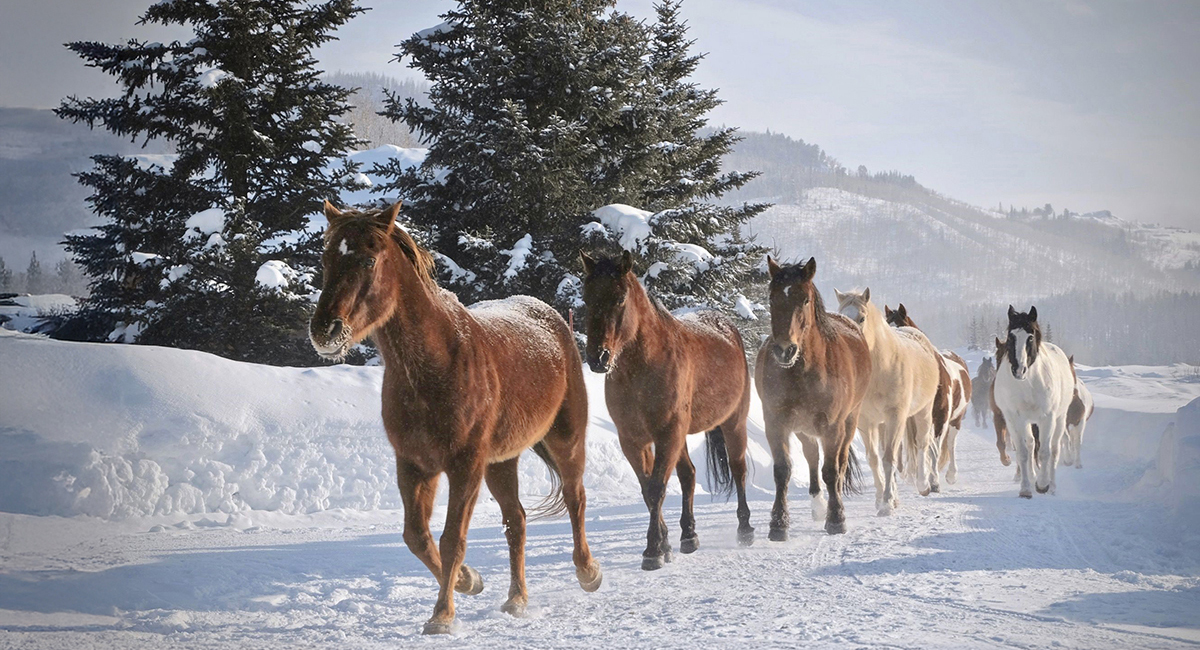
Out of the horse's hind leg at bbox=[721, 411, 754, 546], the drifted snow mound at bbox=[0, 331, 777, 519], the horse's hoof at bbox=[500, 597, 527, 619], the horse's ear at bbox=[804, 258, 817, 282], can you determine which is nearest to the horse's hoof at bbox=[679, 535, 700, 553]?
the horse's hind leg at bbox=[721, 411, 754, 546]

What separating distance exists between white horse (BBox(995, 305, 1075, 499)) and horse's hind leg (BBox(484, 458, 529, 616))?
781 cm

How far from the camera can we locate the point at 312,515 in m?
7.77

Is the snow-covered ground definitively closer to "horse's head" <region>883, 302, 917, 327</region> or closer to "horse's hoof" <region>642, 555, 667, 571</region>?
"horse's hoof" <region>642, 555, 667, 571</region>

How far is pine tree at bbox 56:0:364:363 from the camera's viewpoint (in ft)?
40.0

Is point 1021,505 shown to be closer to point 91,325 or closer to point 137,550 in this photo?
point 137,550

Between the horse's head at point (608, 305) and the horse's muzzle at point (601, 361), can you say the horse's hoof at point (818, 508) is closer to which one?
the horse's head at point (608, 305)

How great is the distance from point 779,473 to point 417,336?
4.55m

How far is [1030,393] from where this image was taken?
10547 mm

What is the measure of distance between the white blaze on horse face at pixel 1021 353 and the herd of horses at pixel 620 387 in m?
0.02

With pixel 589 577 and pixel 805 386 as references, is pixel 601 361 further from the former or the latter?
pixel 805 386

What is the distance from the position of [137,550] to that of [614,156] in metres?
11.0

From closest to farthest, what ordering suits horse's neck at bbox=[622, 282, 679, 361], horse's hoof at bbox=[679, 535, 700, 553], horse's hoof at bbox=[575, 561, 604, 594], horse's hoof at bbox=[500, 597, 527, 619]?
1. horse's hoof at bbox=[500, 597, 527, 619]
2. horse's hoof at bbox=[575, 561, 604, 594]
3. horse's neck at bbox=[622, 282, 679, 361]
4. horse's hoof at bbox=[679, 535, 700, 553]

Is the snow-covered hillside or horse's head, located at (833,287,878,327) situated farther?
the snow-covered hillside

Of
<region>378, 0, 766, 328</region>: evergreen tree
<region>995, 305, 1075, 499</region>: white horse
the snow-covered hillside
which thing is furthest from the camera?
the snow-covered hillside
